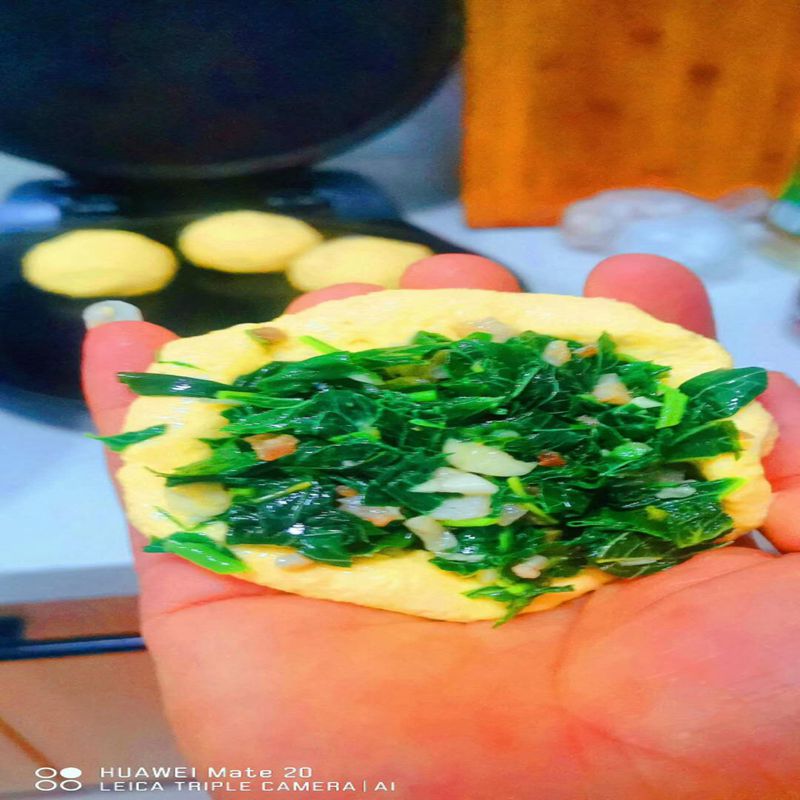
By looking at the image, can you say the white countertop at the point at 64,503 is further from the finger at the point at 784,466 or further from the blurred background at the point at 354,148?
the finger at the point at 784,466

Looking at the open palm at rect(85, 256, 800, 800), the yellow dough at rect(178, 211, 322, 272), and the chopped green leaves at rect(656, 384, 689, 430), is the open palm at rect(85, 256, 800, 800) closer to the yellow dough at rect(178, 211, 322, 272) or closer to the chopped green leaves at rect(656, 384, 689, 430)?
the chopped green leaves at rect(656, 384, 689, 430)

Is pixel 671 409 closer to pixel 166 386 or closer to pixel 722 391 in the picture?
pixel 722 391

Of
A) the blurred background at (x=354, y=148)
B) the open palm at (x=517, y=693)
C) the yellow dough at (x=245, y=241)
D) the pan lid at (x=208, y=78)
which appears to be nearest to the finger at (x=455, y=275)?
the blurred background at (x=354, y=148)

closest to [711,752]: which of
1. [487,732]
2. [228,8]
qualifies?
[487,732]

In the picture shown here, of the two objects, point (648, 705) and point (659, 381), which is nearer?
point (648, 705)

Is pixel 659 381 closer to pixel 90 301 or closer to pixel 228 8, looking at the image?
pixel 90 301

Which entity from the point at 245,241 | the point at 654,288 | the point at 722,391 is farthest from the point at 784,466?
the point at 245,241

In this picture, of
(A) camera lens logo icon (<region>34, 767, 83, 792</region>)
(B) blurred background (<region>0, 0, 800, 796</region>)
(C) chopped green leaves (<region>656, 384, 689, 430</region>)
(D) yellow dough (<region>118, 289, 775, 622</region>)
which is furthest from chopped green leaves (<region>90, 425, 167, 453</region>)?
(A) camera lens logo icon (<region>34, 767, 83, 792</region>)
